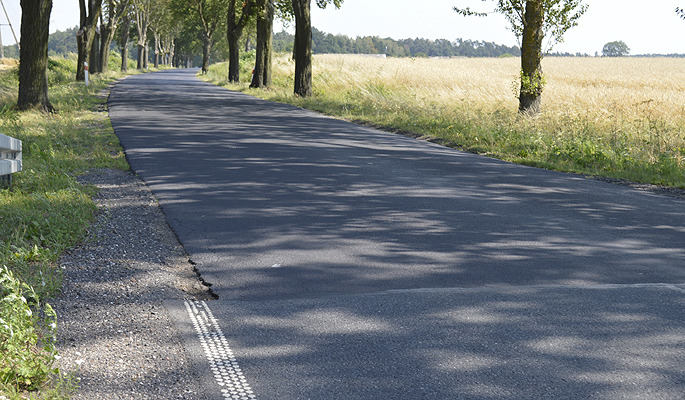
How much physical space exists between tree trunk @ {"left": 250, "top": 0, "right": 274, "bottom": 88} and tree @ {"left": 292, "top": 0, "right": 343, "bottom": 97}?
4.88 metres

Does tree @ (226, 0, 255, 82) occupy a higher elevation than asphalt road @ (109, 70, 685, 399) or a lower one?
higher

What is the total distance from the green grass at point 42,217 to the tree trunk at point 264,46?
1669 centimetres

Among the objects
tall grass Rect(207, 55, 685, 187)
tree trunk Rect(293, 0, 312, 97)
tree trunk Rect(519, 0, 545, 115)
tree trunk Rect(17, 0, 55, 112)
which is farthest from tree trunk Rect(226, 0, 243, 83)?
tree trunk Rect(519, 0, 545, 115)

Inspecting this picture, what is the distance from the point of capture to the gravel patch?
323 cm

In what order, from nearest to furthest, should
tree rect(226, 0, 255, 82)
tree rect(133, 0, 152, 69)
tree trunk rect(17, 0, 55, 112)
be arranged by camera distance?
tree trunk rect(17, 0, 55, 112) → tree rect(226, 0, 255, 82) → tree rect(133, 0, 152, 69)

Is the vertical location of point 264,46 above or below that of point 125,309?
above

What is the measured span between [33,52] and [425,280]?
15327mm

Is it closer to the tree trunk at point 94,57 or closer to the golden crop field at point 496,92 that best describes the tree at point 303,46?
the golden crop field at point 496,92

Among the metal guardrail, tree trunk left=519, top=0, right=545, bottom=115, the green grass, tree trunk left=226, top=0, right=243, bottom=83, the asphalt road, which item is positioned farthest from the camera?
tree trunk left=226, top=0, right=243, bottom=83

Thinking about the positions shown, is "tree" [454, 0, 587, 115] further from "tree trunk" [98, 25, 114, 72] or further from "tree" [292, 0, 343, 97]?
"tree trunk" [98, 25, 114, 72]

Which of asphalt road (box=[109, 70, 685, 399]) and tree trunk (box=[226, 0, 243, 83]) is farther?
tree trunk (box=[226, 0, 243, 83])

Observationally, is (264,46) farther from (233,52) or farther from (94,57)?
(94,57)

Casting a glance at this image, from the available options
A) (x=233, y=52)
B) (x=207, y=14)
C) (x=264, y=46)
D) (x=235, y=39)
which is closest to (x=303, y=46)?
(x=264, y=46)

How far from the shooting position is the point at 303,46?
87.0 feet
